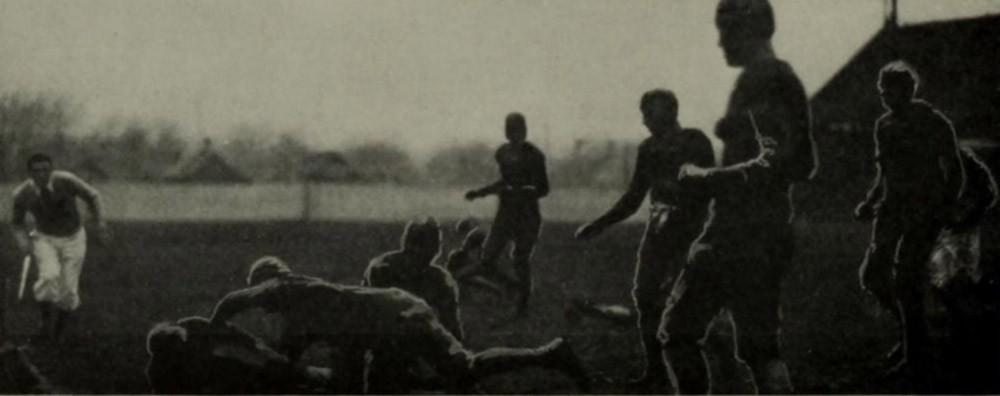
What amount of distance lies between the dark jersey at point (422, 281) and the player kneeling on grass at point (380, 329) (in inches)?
1.8

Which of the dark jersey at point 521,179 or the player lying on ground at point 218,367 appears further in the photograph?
the dark jersey at point 521,179

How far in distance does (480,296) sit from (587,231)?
572 mm

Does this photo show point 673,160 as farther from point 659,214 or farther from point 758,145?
point 758,145

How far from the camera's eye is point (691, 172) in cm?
454

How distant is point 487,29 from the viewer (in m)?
5.21

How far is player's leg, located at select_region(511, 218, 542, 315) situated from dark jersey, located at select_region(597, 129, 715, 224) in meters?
0.34

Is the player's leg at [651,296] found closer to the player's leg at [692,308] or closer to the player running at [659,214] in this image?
the player running at [659,214]

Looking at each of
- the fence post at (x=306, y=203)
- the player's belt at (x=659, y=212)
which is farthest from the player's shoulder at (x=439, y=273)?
the player's belt at (x=659, y=212)

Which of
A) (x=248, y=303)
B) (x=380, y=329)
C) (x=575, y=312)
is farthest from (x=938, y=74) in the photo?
(x=248, y=303)

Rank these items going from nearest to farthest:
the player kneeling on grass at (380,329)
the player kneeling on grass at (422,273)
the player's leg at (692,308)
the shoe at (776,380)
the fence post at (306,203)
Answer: the player's leg at (692,308) < the shoe at (776,380) < the player kneeling on grass at (380,329) < the player kneeling on grass at (422,273) < the fence post at (306,203)

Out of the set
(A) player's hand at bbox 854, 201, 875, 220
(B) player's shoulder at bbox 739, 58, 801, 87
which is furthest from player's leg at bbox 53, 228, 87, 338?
(A) player's hand at bbox 854, 201, 875, 220

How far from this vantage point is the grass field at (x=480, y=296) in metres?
4.88

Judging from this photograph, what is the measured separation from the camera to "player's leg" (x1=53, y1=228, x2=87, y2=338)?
16.5ft

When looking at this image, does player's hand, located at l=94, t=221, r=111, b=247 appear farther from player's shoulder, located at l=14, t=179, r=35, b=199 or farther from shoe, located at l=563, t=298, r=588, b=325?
shoe, located at l=563, t=298, r=588, b=325
